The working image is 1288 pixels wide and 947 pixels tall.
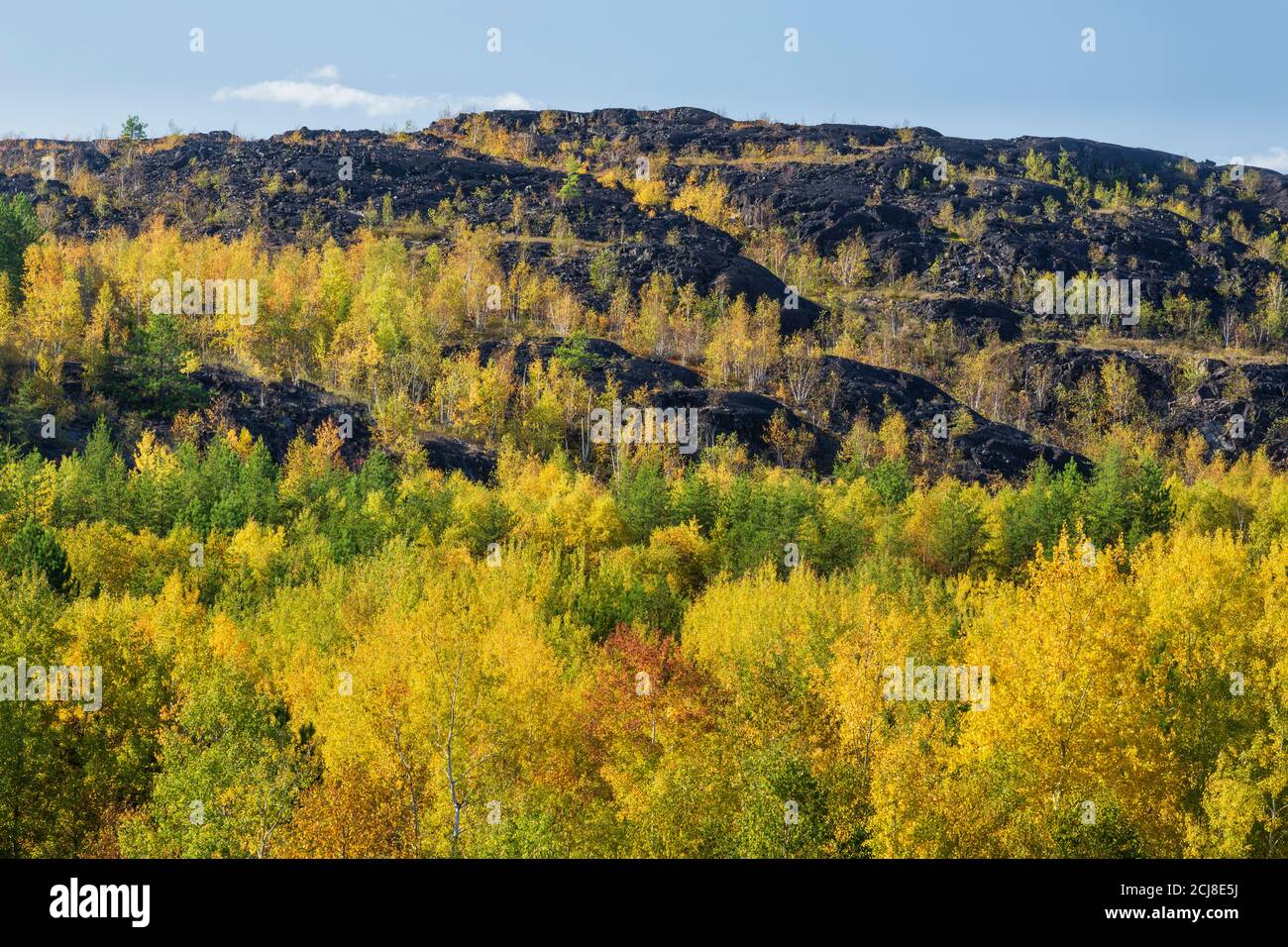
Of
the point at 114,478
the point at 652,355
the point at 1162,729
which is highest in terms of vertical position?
the point at 652,355

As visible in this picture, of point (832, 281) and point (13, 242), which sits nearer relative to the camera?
point (13, 242)

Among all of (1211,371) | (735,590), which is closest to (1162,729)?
(735,590)

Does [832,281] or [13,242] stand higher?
[832,281]

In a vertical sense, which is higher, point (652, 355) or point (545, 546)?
point (652, 355)

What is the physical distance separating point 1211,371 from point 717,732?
147m

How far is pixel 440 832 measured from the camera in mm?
30688

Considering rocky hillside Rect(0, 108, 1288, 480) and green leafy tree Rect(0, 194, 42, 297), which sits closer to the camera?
green leafy tree Rect(0, 194, 42, 297)

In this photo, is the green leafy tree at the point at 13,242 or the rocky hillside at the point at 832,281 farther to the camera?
the rocky hillside at the point at 832,281
